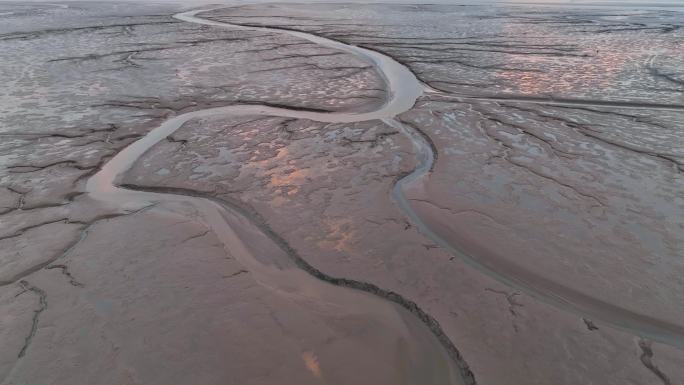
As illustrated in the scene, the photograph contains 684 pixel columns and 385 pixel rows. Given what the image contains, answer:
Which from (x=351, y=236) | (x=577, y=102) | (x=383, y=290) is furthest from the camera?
(x=577, y=102)

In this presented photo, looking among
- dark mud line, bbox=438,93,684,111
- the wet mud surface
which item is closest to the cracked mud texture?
the wet mud surface

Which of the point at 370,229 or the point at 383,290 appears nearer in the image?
the point at 383,290

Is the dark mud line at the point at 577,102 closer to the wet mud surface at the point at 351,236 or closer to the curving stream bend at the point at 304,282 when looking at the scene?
the wet mud surface at the point at 351,236

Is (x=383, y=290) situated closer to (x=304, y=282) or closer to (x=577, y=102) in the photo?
(x=304, y=282)

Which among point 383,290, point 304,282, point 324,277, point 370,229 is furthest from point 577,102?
point 304,282

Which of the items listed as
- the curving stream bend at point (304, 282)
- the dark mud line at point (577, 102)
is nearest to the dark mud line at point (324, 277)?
the curving stream bend at point (304, 282)

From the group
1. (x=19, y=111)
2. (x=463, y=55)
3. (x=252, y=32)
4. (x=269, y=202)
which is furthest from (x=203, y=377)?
(x=252, y=32)
